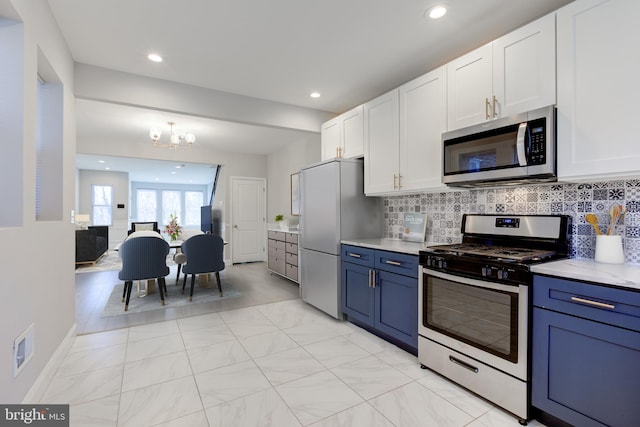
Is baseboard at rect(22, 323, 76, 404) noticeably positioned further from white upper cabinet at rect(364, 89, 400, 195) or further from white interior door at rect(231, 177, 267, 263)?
white interior door at rect(231, 177, 267, 263)

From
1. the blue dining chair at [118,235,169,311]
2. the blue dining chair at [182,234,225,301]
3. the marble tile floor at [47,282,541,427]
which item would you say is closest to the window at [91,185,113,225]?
the blue dining chair at [118,235,169,311]

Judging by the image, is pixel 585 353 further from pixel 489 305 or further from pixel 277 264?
pixel 277 264

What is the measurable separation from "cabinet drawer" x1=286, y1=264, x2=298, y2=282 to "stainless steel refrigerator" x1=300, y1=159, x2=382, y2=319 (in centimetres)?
104

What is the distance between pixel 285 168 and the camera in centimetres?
649

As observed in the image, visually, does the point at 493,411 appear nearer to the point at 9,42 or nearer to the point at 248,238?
the point at 9,42

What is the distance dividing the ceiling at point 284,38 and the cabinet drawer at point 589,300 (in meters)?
1.84

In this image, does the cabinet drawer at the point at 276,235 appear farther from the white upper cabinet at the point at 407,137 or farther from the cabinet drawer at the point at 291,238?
the white upper cabinet at the point at 407,137

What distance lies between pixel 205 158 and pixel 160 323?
4283 millimetres

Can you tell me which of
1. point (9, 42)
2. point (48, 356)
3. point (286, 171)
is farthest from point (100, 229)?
point (9, 42)

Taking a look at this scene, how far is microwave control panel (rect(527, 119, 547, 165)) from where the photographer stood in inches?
70.8

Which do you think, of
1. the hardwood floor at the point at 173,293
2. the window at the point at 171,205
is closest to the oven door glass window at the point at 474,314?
the hardwood floor at the point at 173,293

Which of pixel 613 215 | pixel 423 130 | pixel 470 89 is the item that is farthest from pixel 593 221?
pixel 423 130

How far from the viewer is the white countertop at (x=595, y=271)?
1333 millimetres

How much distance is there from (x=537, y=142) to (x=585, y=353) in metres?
1.18
